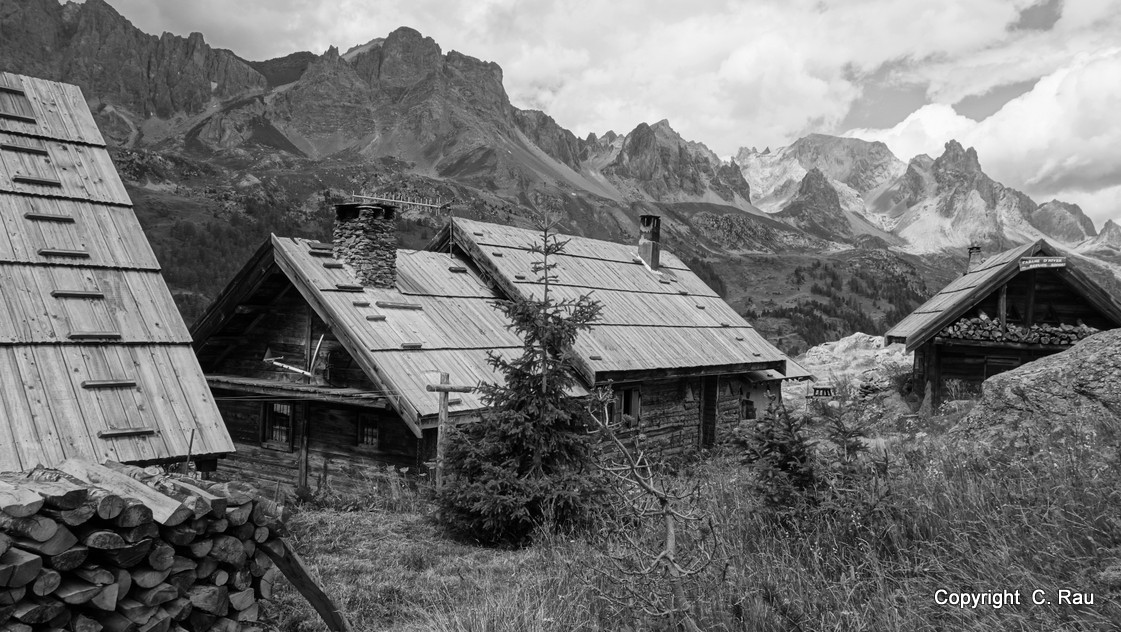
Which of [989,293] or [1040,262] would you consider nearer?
[1040,262]

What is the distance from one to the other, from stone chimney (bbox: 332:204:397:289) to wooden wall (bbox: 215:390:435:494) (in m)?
2.96

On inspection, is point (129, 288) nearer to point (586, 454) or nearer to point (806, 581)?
point (586, 454)

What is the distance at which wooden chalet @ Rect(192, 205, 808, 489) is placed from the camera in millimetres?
13961

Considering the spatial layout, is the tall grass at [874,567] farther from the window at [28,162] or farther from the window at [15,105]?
the window at [15,105]

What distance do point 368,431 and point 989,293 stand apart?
15279 mm

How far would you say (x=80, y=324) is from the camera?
Answer: 9.39 metres

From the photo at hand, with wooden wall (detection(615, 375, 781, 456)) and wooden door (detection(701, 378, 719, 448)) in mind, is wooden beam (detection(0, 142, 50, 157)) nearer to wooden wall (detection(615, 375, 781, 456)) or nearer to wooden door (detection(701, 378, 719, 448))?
wooden wall (detection(615, 375, 781, 456))

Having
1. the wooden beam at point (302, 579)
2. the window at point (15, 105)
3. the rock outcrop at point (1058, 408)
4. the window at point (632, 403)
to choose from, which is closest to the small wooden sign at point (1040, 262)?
the rock outcrop at point (1058, 408)

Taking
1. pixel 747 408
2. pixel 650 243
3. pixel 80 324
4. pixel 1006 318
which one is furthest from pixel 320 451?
pixel 1006 318

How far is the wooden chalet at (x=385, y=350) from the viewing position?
13961 mm

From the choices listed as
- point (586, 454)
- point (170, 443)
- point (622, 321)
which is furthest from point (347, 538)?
point (622, 321)

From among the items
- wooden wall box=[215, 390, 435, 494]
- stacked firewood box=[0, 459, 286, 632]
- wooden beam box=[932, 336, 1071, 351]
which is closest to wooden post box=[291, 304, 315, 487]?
wooden wall box=[215, 390, 435, 494]

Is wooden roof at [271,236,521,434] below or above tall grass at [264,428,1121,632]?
above

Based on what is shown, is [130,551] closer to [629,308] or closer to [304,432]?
[304,432]
